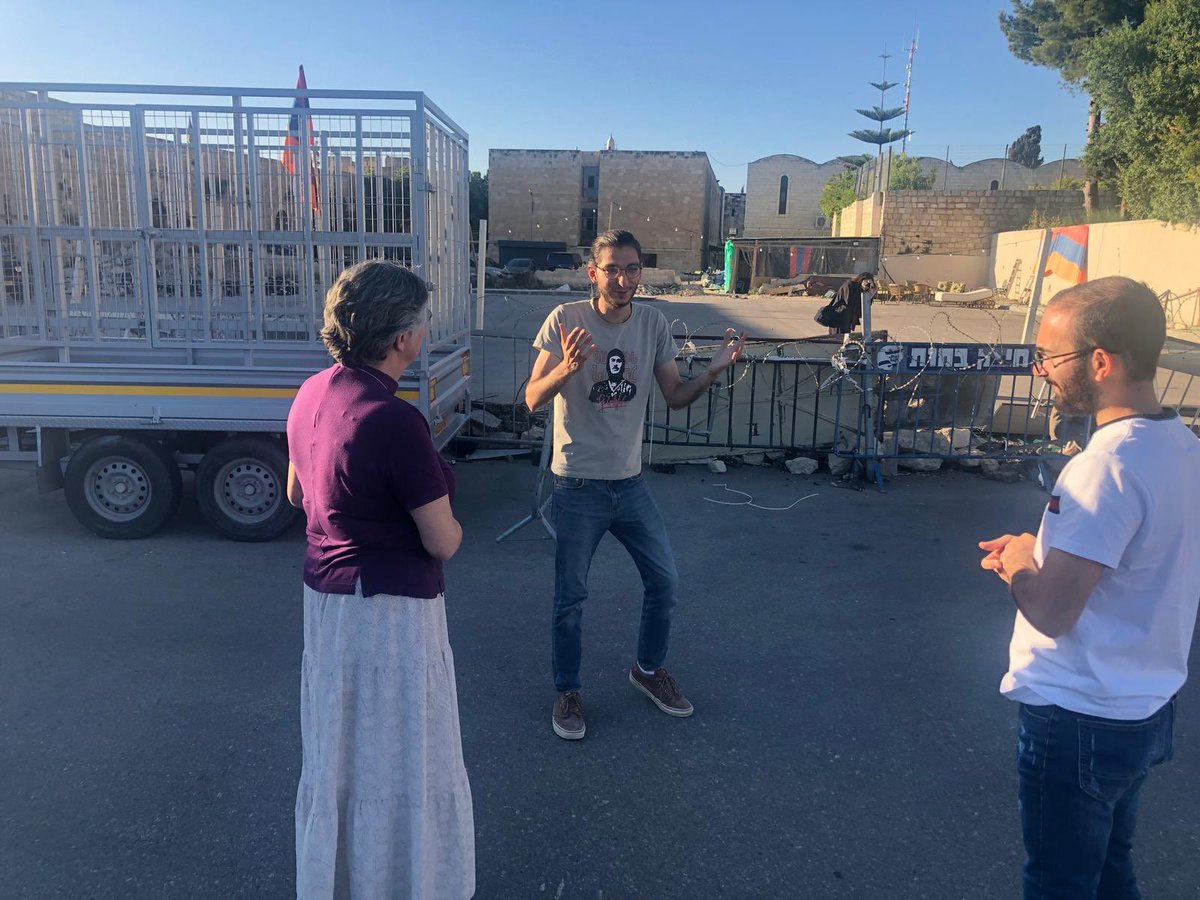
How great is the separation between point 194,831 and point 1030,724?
2717 millimetres

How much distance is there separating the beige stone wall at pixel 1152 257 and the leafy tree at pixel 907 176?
29779mm

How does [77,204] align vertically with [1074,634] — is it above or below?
above

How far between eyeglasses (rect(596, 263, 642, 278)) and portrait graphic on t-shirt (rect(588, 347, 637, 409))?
30 cm

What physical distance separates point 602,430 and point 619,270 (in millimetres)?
643

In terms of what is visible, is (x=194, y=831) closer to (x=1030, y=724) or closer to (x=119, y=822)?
Answer: (x=119, y=822)

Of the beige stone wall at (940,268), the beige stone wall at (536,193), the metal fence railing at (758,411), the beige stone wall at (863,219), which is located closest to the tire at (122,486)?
the metal fence railing at (758,411)

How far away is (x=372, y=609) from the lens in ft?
7.45

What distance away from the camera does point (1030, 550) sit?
1.99 m

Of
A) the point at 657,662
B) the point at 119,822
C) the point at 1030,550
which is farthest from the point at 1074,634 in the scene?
the point at 119,822

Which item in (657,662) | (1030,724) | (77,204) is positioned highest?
(77,204)

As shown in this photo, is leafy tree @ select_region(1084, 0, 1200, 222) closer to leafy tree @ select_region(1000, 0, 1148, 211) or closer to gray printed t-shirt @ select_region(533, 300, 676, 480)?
leafy tree @ select_region(1000, 0, 1148, 211)

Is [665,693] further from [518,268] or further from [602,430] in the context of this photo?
[518,268]

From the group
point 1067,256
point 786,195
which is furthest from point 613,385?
point 786,195

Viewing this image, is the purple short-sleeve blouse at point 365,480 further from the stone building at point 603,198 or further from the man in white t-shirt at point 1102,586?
the stone building at point 603,198
